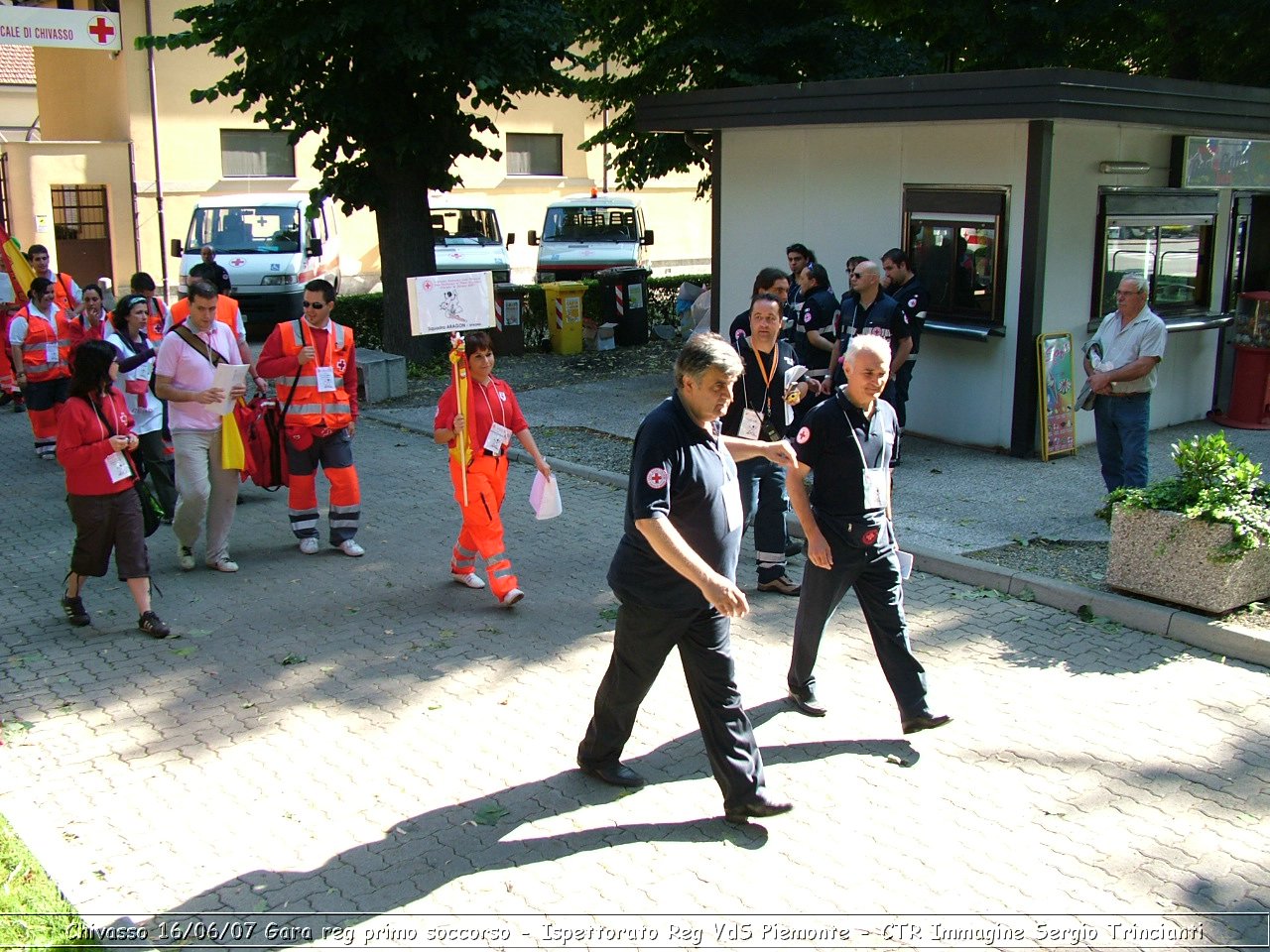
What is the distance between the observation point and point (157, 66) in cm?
2655

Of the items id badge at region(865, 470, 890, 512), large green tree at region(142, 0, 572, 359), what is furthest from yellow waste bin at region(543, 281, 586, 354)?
id badge at region(865, 470, 890, 512)

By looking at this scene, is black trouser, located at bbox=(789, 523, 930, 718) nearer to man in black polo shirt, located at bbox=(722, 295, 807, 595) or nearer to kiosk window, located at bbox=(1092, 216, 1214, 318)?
man in black polo shirt, located at bbox=(722, 295, 807, 595)

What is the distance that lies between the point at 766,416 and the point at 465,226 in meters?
15.7

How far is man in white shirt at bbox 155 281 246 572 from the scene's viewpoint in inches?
311

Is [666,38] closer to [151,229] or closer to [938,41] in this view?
[938,41]

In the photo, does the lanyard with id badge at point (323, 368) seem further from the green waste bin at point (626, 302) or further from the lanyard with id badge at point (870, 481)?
the green waste bin at point (626, 302)

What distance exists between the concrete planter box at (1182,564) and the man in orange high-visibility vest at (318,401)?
16.5 feet

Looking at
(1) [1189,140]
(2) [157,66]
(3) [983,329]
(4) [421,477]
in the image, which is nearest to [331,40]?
(4) [421,477]

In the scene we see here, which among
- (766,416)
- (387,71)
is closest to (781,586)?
(766,416)

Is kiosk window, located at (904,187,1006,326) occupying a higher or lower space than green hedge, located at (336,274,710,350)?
higher

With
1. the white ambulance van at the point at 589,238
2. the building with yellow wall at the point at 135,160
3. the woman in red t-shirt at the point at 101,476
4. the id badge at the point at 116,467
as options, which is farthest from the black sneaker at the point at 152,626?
the building with yellow wall at the point at 135,160

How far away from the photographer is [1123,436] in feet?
28.6

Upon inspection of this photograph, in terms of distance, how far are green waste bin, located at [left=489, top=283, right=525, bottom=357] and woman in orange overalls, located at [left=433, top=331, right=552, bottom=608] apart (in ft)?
33.2

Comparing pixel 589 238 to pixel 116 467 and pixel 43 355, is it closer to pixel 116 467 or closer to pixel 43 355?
pixel 43 355
